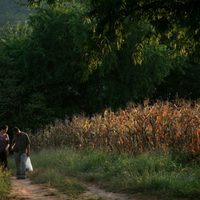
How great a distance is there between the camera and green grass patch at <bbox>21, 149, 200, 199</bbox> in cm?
1337

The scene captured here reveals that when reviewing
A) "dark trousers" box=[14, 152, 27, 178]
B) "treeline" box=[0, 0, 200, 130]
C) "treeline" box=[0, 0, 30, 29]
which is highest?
"treeline" box=[0, 0, 30, 29]

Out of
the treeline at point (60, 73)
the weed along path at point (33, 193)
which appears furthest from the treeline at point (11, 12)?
the weed along path at point (33, 193)

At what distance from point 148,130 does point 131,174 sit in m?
3.90

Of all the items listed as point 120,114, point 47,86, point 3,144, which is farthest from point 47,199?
point 47,86

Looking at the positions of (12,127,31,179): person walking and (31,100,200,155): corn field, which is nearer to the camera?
(31,100,200,155): corn field

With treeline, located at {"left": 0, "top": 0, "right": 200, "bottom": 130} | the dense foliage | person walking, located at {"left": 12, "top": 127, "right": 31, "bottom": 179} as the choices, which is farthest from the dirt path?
treeline, located at {"left": 0, "top": 0, "right": 200, "bottom": 130}

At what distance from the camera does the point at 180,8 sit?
11.5 m

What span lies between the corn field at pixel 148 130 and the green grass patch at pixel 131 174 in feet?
2.13

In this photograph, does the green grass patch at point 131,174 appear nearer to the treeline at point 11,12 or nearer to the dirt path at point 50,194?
the dirt path at point 50,194

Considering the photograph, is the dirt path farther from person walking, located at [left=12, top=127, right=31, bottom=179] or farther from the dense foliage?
person walking, located at [left=12, top=127, right=31, bottom=179]

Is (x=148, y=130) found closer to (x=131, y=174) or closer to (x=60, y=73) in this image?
(x=131, y=174)

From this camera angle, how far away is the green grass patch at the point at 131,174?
13.4m

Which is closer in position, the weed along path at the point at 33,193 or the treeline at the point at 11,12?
the weed along path at the point at 33,193

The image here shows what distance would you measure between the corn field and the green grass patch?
0.65 meters
